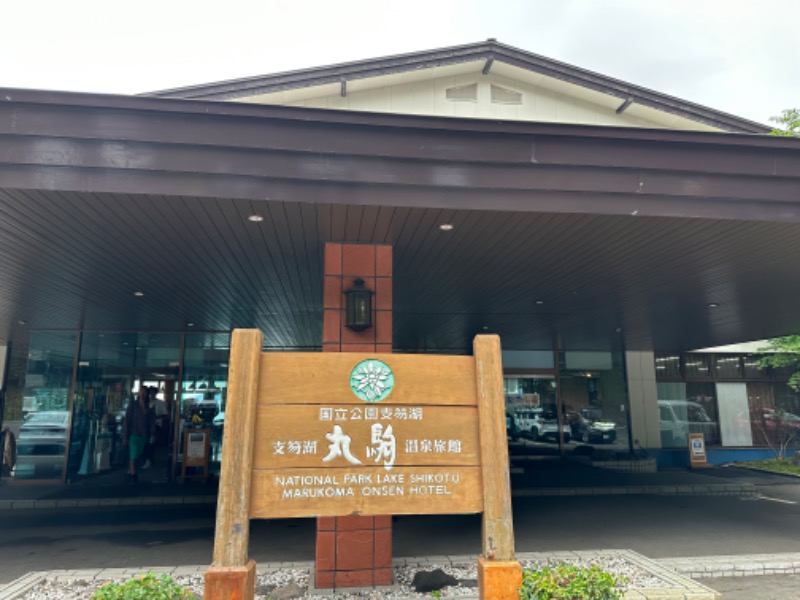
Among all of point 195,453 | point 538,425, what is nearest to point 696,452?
point 538,425

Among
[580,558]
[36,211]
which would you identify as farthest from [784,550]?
[36,211]

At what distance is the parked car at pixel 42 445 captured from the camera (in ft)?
37.1

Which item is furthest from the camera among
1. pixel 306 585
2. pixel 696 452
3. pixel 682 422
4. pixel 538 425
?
pixel 682 422

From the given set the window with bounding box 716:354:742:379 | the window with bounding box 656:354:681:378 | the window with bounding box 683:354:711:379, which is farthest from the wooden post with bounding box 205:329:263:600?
the window with bounding box 716:354:742:379

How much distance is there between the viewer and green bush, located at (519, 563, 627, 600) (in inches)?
128

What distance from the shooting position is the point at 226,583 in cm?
288

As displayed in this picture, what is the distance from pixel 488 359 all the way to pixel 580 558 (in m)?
3.28

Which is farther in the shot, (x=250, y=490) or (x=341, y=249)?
(x=341, y=249)

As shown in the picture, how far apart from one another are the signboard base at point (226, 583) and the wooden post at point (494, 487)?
1317 millimetres

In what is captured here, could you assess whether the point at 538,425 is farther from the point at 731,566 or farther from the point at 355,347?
the point at 355,347

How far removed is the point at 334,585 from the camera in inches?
189

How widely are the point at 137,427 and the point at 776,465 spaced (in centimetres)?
1605

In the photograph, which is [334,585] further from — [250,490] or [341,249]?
[341,249]

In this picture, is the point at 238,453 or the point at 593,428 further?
the point at 593,428
